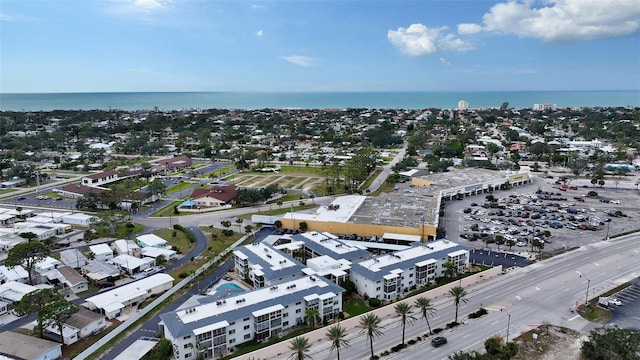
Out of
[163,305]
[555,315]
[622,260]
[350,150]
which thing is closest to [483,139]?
[350,150]

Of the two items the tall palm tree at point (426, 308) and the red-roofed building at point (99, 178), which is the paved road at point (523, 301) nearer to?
the tall palm tree at point (426, 308)

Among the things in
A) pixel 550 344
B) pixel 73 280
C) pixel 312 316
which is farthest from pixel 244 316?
pixel 550 344

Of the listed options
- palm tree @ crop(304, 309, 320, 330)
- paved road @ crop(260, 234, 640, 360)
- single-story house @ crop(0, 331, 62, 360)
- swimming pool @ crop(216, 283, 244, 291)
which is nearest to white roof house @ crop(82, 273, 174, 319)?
swimming pool @ crop(216, 283, 244, 291)

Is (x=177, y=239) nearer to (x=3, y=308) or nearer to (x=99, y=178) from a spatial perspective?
(x=3, y=308)

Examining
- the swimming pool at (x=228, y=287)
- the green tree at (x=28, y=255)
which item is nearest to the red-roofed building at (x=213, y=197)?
the green tree at (x=28, y=255)

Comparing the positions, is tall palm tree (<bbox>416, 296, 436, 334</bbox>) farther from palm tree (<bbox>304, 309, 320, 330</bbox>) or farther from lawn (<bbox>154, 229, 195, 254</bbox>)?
lawn (<bbox>154, 229, 195, 254</bbox>)

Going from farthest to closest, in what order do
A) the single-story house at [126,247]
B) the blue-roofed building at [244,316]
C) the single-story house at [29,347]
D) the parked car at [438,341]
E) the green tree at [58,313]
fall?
the single-story house at [126,247] → the parked car at [438,341] → the green tree at [58,313] → the blue-roofed building at [244,316] → the single-story house at [29,347]
